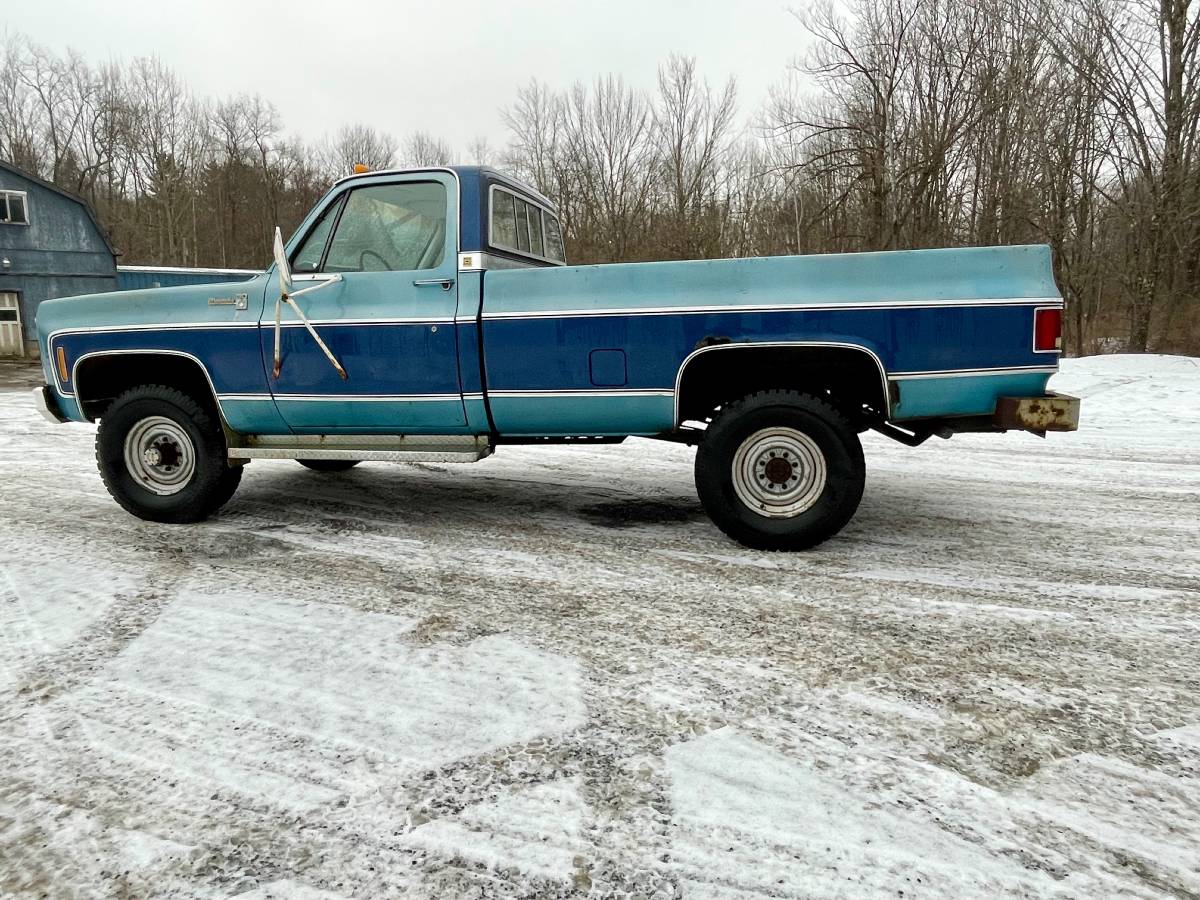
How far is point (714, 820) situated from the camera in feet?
5.97

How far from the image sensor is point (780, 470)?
396 cm

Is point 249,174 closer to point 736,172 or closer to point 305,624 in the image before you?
point 736,172

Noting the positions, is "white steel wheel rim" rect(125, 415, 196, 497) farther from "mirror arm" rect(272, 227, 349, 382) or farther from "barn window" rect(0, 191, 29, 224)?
"barn window" rect(0, 191, 29, 224)

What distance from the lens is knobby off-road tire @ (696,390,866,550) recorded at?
381 cm

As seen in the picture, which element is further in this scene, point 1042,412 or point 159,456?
point 159,456

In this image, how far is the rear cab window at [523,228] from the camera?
448 centimetres

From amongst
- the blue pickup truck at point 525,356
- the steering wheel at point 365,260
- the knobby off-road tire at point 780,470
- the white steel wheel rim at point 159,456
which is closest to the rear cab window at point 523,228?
the blue pickup truck at point 525,356

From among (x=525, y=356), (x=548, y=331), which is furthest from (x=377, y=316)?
(x=548, y=331)

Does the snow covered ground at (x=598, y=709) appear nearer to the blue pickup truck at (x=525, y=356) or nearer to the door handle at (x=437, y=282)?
the blue pickup truck at (x=525, y=356)

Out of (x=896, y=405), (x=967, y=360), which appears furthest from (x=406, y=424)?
(x=967, y=360)

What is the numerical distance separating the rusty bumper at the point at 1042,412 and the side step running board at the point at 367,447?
2839mm

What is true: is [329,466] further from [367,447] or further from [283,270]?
[283,270]

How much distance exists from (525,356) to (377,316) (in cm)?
95

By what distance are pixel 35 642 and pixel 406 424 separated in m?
2.11
